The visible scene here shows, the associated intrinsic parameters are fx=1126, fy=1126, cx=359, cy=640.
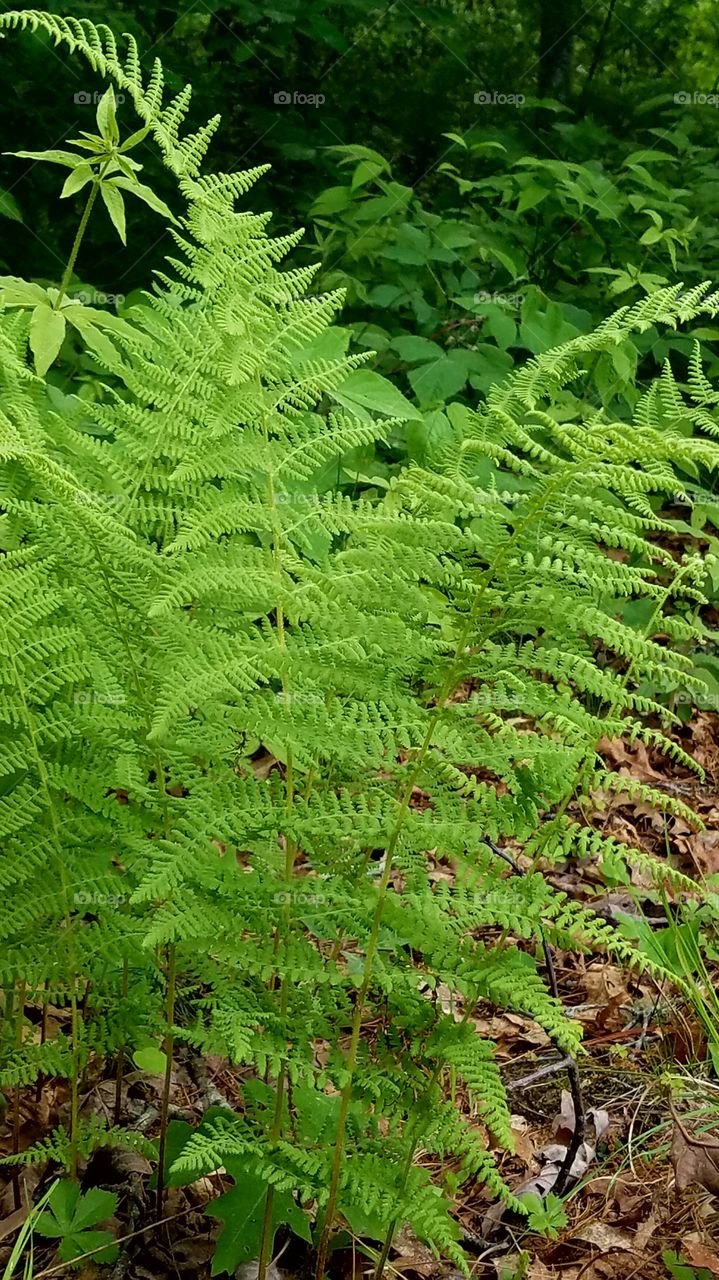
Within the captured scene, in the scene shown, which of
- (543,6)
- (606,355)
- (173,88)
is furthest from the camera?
(543,6)

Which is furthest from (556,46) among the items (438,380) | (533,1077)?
(533,1077)

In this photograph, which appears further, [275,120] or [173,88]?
[275,120]

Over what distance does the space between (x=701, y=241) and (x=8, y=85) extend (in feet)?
10.2

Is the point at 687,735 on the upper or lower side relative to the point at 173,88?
lower

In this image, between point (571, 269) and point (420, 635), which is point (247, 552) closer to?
point (420, 635)

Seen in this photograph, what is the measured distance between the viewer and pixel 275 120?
18.2ft

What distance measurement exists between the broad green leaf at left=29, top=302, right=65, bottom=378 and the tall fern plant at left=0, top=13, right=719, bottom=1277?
14 cm

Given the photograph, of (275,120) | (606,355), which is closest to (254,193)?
(275,120)

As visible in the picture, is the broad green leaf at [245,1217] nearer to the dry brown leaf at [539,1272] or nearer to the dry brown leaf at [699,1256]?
the dry brown leaf at [539,1272]

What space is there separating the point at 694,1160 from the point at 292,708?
1123 mm

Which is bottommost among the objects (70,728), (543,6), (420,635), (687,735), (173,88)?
(687,735)

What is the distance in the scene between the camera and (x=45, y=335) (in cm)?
175

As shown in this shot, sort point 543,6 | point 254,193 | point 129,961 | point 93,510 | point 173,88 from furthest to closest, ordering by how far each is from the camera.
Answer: point 543,6 < point 254,193 < point 173,88 < point 129,961 < point 93,510

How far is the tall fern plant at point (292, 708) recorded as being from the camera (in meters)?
1.16
